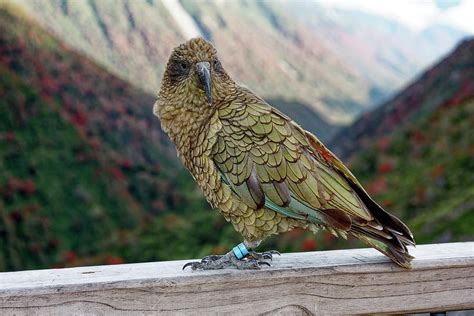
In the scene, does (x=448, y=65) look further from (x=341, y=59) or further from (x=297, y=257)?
(x=341, y=59)

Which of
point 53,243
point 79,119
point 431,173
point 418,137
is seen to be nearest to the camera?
point 431,173

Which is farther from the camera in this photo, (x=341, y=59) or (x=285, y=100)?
(x=341, y=59)

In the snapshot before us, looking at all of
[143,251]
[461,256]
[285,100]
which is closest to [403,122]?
[143,251]

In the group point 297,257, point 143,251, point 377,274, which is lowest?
point 143,251

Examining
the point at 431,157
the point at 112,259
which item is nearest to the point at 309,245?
the point at 431,157

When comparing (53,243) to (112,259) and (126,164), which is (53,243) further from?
(126,164)

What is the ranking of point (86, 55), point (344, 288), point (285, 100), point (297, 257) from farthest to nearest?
point (285, 100) < point (86, 55) < point (297, 257) < point (344, 288)

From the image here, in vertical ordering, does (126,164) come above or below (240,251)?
below
